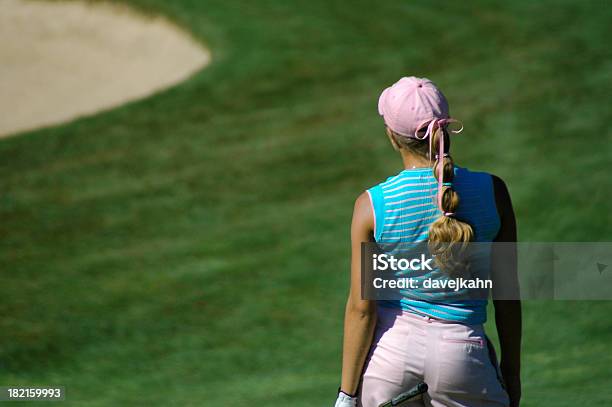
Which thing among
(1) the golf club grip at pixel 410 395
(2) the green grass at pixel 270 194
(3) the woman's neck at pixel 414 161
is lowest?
(1) the golf club grip at pixel 410 395

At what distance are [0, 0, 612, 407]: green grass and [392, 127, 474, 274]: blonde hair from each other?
10.1 feet

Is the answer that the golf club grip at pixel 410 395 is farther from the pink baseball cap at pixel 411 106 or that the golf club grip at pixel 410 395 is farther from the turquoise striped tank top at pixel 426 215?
the pink baseball cap at pixel 411 106

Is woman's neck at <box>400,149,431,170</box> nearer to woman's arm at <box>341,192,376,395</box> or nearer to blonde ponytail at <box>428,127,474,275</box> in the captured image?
blonde ponytail at <box>428,127,474,275</box>

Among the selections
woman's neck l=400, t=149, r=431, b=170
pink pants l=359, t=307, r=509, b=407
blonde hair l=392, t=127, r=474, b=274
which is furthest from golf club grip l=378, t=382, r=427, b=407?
woman's neck l=400, t=149, r=431, b=170

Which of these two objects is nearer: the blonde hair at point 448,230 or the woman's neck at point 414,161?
the blonde hair at point 448,230

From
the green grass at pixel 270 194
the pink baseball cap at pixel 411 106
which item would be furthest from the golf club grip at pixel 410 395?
the green grass at pixel 270 194

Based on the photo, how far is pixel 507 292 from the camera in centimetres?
347

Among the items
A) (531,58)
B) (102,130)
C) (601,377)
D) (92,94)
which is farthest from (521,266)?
(92,94)

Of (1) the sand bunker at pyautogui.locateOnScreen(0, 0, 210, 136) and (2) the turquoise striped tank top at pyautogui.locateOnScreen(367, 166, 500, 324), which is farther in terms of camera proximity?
(1) the sand bunker at pyautogui.locateOnScreen(0, 0, 210, 136)

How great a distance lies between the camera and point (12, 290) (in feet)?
28.3

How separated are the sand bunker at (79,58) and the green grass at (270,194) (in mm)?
930

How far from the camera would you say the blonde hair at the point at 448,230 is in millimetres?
3252

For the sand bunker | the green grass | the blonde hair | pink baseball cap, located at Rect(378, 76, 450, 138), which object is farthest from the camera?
the sand bunker

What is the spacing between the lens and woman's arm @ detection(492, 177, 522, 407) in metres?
3.43
